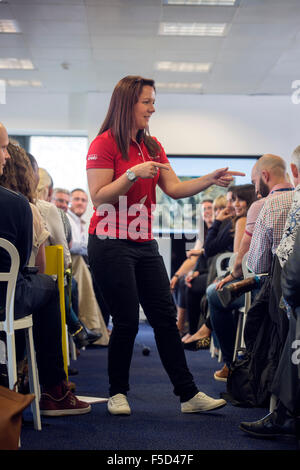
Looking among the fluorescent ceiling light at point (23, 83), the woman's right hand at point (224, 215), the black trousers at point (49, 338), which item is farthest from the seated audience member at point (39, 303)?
the fluorescent ceiling light at point (23, 83)

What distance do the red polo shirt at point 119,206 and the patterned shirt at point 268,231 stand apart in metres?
0.50

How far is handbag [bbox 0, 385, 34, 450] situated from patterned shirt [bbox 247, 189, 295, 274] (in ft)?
4.03

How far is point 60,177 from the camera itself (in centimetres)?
801

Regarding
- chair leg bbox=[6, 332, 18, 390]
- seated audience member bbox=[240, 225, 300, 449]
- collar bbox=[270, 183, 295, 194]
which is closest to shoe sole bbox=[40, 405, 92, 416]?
chair leg bbox=[6, 332, 18, 390]

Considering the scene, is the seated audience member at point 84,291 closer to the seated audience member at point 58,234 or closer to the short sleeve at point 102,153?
the seated audience member at point 58,234

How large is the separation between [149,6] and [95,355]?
10.5 feet

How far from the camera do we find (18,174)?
2.21 m

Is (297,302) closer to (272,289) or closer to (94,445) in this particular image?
(272,289)

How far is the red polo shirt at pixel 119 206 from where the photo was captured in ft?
7.13

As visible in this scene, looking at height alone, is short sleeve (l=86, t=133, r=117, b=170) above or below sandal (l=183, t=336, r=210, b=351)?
above

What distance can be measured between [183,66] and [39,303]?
16.5 feet

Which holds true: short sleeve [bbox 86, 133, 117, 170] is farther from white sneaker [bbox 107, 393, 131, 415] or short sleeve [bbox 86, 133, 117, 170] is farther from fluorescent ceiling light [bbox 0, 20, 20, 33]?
fluorescent ceiling light [bbox 0, 20, 20, 33]

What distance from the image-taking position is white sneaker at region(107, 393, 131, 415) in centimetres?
221

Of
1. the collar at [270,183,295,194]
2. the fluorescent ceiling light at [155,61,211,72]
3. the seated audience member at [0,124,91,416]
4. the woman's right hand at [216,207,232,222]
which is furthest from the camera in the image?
the fluorescent ceiling light at [155,61,211,72]
